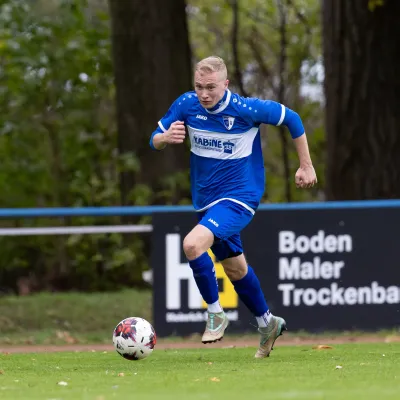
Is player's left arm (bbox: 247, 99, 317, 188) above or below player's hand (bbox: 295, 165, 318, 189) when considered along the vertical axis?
above

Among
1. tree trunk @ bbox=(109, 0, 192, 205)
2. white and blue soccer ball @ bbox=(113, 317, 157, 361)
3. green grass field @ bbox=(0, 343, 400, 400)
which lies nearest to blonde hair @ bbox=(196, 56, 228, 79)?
white and blue soccer ball @ bbox=(113, 317, 157, 361)

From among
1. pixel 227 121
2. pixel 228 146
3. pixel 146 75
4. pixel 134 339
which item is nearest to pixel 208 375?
pixel 134 339

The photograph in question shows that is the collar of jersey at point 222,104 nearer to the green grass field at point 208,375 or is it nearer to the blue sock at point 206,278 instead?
the blue sock at point 206,278

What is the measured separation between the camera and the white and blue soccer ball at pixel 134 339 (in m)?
8.11

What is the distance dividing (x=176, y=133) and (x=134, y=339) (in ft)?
4.90

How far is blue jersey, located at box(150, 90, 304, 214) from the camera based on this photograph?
833 cm

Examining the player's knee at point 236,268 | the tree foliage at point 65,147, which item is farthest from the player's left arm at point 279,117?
the tree foliage at point 65,147

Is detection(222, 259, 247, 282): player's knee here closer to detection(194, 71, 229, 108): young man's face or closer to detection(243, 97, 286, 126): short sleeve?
detection(243, 97, 286, 126): short sleeve

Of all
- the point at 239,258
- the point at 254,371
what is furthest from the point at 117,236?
the point at 254,371

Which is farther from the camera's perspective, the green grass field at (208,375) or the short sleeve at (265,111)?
the short sleeve at (265,111)

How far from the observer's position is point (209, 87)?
8094mm

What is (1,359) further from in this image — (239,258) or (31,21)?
(31,21)

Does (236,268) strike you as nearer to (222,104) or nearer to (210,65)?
(222,104)

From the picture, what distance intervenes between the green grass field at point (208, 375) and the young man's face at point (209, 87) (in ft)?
6.21
